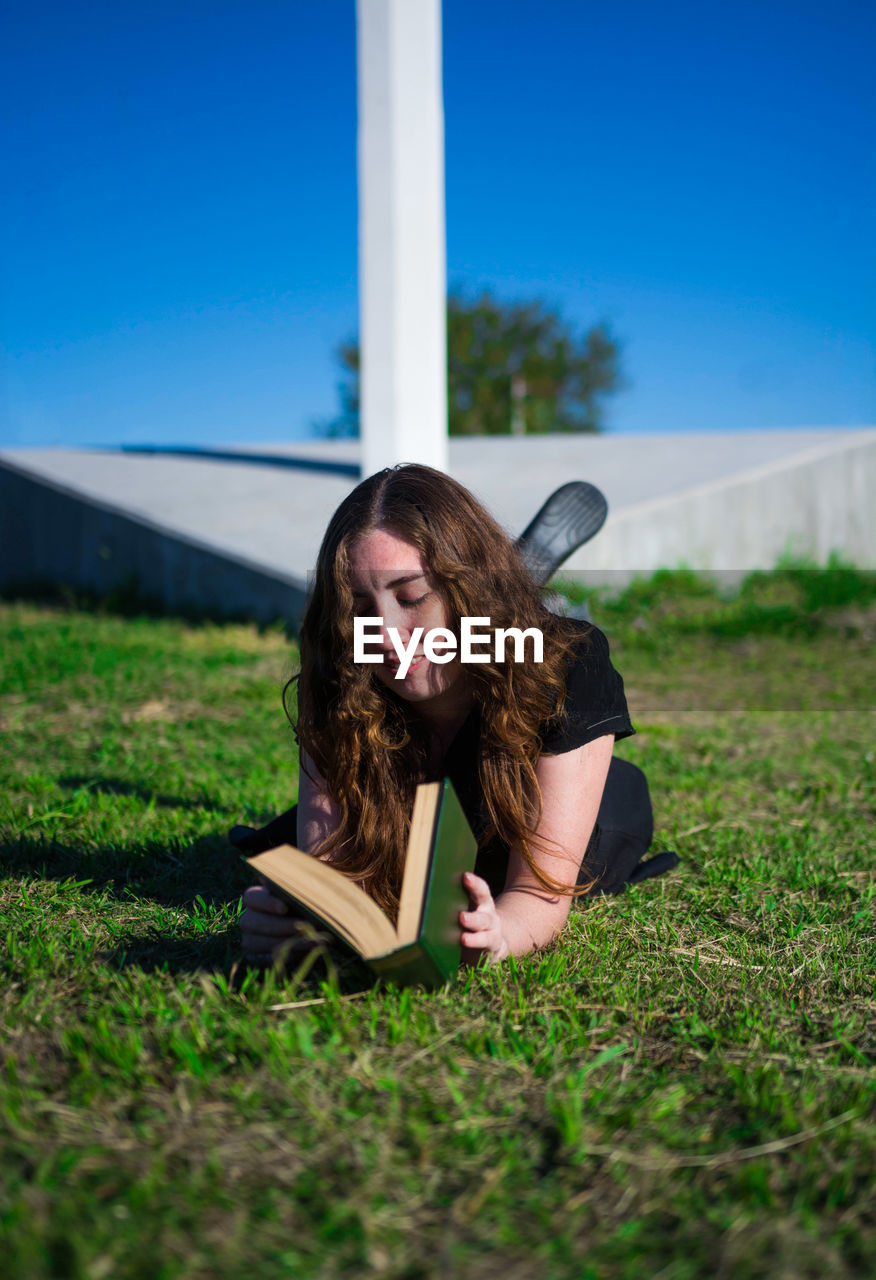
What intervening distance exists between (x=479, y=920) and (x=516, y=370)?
120 ft

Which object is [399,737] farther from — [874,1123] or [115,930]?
[874,1123]

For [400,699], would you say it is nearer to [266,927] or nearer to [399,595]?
[399,595]

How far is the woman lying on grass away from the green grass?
0.20 metres

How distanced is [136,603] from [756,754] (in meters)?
6.29

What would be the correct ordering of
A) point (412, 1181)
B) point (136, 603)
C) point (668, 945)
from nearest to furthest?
1. point (412, 1181)
2. point (668, 945)
3. point (136, 603)

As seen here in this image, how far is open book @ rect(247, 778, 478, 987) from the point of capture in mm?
1562

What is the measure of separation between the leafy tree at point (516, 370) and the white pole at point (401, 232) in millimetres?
27992

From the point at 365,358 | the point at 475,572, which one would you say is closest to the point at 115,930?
the point at 475,572

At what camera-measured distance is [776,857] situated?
289 cm

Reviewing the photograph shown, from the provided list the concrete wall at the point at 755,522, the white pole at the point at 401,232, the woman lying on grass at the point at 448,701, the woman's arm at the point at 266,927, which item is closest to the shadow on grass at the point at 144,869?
the woman lying on grass at the point at 448,701

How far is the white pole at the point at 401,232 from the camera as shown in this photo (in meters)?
6.68

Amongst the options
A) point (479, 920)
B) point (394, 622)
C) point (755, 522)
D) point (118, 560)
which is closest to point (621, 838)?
point (479, 920)

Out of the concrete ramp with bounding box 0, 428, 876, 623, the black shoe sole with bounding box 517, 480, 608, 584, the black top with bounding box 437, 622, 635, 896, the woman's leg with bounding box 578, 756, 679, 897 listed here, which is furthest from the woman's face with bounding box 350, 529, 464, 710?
the concrete ramp with bounding box 0, 428, 876, 623

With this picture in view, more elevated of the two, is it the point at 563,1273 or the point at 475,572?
the point at 475,572
